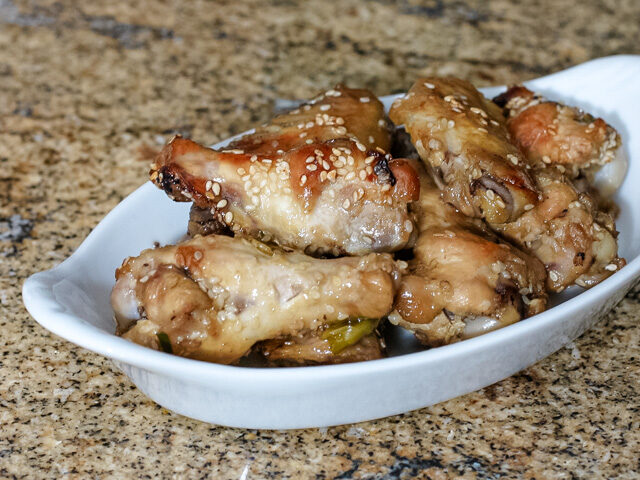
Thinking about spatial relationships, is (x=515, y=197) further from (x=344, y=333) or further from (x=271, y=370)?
(x=271, y=370)

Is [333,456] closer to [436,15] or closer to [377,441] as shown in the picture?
[377,441]

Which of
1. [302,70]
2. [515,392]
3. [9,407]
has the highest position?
[302,70]

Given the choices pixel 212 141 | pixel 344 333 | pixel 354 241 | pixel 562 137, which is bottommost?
pixel 212 141

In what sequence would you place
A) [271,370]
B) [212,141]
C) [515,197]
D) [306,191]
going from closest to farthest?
1. [271,370]
2. [306,191]
3. [515,197]
4. [212,141]

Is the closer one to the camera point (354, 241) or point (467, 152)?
point (354, 241)

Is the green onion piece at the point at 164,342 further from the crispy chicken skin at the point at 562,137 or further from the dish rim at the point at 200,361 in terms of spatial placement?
the crispy chicken skin at the point at 562,137

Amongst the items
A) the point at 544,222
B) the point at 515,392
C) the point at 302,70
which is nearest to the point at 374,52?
the point at 302,70

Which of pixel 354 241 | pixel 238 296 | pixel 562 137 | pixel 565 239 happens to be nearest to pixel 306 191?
pixel 354 241

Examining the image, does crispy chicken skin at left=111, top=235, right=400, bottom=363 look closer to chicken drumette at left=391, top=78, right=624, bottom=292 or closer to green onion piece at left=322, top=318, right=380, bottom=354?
green onion piece at left=322, top=318, right=380, bottom=354

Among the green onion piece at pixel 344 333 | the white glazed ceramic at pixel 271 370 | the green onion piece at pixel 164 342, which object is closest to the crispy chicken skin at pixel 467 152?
the white glazed ceramic at pixel 271 370
